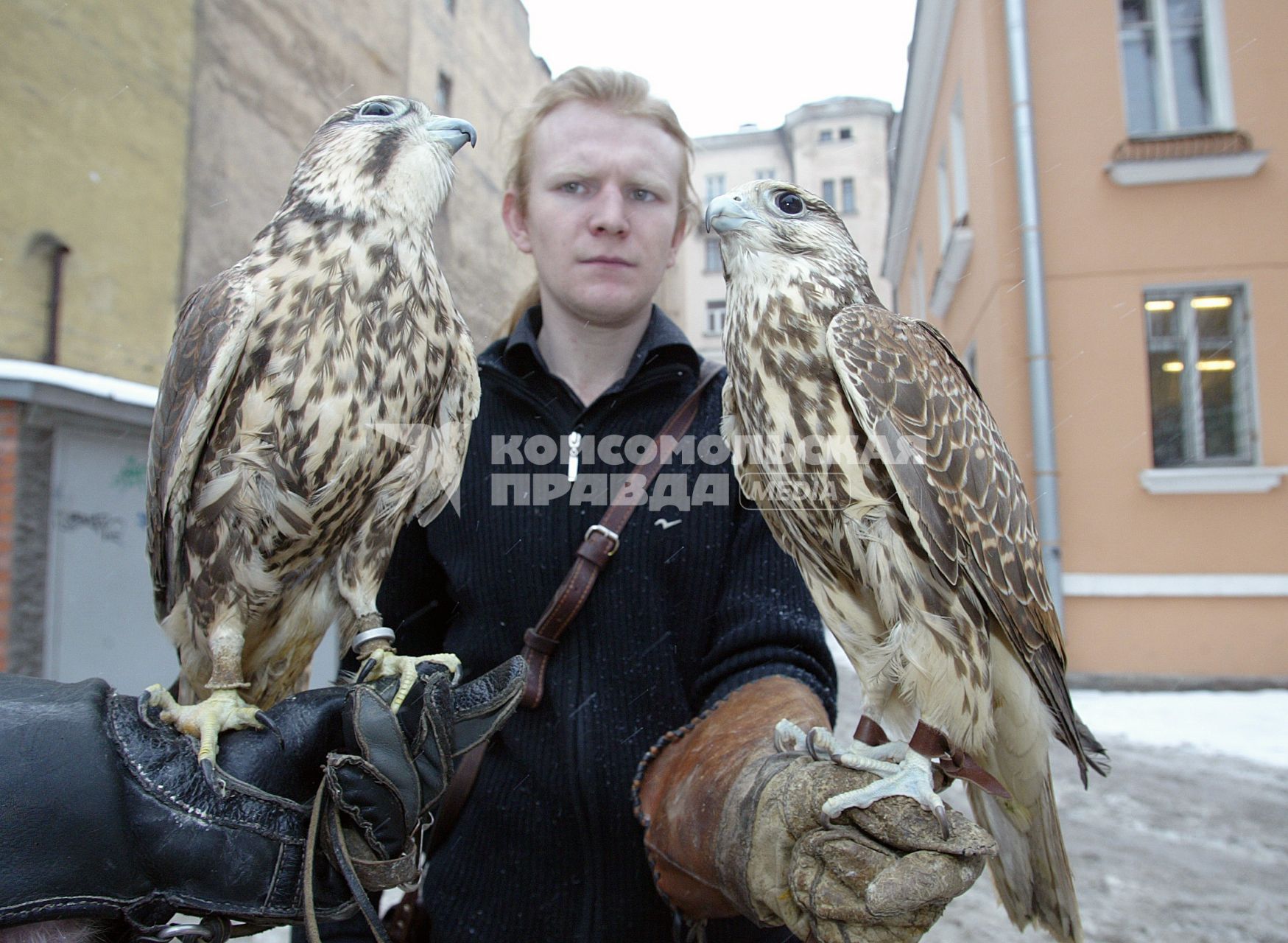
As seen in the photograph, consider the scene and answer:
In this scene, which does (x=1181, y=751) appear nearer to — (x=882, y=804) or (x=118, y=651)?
(x=882, y=804)

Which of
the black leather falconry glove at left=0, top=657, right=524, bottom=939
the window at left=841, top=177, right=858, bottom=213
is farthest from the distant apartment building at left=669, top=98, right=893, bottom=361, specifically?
the black leather falconry glove at left=0, top=657, right=524, bottom=939

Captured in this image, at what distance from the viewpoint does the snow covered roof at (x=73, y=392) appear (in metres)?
3.32

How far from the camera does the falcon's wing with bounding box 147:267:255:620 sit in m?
1.15

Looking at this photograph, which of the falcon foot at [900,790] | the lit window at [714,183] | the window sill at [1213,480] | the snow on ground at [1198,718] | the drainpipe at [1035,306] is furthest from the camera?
the lit window at [714,183]

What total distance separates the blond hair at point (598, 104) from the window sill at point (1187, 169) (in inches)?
152

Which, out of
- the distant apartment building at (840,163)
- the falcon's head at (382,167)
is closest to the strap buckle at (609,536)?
the falcon's head at (382,167)

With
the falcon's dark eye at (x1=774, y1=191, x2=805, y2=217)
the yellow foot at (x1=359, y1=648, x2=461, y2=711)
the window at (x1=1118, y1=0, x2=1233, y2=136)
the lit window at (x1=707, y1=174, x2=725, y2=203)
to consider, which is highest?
the lit window at (x1=707, y1=174, x2=725, y2=203)

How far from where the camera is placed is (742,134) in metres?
24.1

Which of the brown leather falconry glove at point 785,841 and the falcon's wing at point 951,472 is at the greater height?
the falcon's wing at point 951,472

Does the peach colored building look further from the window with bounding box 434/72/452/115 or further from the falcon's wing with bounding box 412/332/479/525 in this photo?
the window with bounding box 434/72/452/115

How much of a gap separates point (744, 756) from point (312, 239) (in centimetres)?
120

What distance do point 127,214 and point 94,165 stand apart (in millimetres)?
600

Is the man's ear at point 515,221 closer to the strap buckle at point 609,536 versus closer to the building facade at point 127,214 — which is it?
the strap buckle at point 609,536

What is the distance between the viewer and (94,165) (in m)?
4.80
